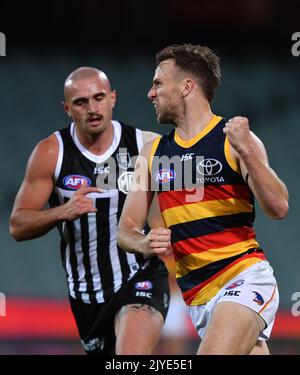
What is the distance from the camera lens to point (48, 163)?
4.90 m

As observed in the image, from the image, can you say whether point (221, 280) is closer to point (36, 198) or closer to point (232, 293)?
point (232, 293)

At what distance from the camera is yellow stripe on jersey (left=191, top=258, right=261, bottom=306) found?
150 inches

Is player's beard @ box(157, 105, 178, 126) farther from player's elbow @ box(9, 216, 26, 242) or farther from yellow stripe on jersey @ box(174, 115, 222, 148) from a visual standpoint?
player's elbow @ box(9, 216, 26, 242)

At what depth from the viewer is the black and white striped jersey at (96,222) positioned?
15.8 feet

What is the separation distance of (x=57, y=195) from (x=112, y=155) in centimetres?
43

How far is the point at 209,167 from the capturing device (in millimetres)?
3945

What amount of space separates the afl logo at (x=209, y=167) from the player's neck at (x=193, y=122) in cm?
24

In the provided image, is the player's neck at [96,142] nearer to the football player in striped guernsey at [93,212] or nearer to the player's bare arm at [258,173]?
the football player in striped guernsey at [93,212]

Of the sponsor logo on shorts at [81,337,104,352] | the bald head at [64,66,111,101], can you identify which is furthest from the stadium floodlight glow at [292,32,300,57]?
the sponsor logo on shorts at [81,337,104,352]

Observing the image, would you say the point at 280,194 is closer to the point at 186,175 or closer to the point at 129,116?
the point at 186,175

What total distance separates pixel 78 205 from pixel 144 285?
2.09 feet

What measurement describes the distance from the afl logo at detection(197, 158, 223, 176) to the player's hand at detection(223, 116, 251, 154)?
32cm

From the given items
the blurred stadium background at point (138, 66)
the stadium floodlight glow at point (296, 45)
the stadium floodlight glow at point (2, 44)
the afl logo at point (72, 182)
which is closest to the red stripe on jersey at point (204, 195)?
the afl logo at point (72, 182)

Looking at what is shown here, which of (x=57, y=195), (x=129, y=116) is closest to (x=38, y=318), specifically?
(x=129, y=116)
